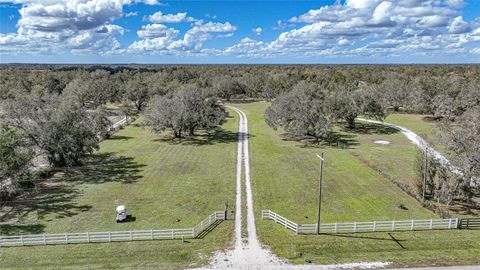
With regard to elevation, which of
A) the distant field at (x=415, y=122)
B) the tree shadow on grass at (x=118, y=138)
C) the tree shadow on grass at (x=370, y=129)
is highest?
the distant field at (x=415, y=122)

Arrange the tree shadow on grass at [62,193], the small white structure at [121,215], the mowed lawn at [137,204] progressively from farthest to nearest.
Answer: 1. the tree shadow on grass at [62,193]
2. the small white structure at [121,215]
3. the mowed lawn at [137,204]

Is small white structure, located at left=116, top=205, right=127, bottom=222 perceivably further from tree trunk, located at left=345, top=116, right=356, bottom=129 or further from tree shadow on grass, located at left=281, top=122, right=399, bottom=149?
tree trunk, located at left=345, top=116, right=356, bottom=129

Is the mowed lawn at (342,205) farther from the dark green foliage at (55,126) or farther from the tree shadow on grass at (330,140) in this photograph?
the dark green foliage at (55,126)

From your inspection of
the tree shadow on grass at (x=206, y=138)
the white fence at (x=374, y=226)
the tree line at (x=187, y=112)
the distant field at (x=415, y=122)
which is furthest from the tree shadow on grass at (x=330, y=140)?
the white fence at (x=374, y=226)

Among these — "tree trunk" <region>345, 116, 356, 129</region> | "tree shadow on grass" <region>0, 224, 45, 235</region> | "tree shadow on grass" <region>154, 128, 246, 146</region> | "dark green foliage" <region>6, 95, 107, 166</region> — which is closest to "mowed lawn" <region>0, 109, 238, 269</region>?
"tree shadow on grass" <region>0, 224, 45, 235</region>

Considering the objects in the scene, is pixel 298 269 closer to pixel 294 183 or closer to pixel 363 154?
pixel 294 183

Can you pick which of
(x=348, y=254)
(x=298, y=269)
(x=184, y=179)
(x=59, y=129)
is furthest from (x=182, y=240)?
(x=59, y=129)

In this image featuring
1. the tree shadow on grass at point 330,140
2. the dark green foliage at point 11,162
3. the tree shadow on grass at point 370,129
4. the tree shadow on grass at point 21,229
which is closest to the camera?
the tree shadow on grass at point 21,229
